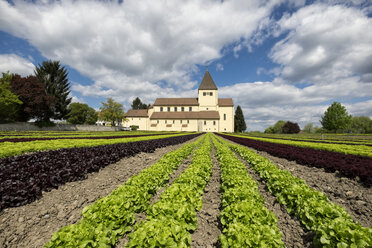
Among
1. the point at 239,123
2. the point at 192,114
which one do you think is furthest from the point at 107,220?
the point at 239,123

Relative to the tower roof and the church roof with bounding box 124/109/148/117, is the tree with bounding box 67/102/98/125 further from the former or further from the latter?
the tower roof

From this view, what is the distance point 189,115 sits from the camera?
58031mm

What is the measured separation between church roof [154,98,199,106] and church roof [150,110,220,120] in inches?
196

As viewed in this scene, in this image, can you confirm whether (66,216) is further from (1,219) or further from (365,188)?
(365,188)

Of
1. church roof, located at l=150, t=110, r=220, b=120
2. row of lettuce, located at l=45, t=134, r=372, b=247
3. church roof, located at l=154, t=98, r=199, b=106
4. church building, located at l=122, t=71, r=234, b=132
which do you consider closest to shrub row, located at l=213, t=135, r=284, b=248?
row of lettuce, located at l=45, t=134, r=372, b=247

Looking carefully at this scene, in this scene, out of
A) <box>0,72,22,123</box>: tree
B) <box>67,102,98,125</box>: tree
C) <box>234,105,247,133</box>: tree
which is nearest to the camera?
<box>0,72,22,123</box>: tree

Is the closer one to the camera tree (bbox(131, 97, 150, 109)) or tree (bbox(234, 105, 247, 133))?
tree (bbox(234, 105, 247, 133))

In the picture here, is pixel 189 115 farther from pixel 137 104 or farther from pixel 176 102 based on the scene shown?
pixel 137 104

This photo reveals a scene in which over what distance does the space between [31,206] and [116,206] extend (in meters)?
2.69

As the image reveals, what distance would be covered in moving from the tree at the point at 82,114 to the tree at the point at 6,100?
98.7 feet

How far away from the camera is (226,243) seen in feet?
9.03

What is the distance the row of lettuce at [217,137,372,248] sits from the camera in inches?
99.0

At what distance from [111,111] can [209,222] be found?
189ft

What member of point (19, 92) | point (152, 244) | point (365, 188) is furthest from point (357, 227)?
point (19, 92)
